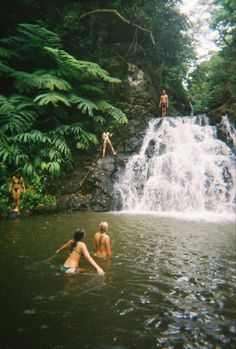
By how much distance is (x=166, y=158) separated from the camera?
14.1m

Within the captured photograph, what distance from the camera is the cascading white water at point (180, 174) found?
12.6 m

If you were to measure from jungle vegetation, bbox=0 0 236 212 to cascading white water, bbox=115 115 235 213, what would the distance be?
2357 mm

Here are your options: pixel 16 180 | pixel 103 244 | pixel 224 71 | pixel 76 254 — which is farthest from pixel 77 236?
pixel 224 71

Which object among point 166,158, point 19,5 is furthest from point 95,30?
point 166,158

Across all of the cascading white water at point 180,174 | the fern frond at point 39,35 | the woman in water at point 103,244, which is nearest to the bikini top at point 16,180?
the cascading white water at point 180,174

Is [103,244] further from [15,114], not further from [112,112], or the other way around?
[112,112]

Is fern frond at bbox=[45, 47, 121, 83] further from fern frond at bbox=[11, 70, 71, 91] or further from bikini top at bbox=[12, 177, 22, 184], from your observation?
bikini top at bbox=[12, 177, 22, 184]

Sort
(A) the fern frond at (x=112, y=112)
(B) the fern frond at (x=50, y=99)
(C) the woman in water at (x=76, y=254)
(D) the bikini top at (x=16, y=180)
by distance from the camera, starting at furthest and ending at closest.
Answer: (A) the fern frond at (x=112, y=112), (B) the fern frond at (x=50, y=99), (D) the bikini top at (x=16, y=180), (C) the woman in water at (x=76, y=254)

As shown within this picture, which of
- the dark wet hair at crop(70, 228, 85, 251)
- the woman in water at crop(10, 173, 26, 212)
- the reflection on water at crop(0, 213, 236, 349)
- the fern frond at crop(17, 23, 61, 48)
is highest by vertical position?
the fern frond at crop(17, 23, 61, 48)

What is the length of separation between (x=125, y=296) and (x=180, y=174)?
10097 mm

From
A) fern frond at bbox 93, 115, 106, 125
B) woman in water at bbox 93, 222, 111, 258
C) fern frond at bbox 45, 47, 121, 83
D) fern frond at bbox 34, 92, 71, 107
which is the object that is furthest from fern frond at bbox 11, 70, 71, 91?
woman in water at bbox 93, 222, 111, 258

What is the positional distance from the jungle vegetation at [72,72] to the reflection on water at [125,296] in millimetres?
5347

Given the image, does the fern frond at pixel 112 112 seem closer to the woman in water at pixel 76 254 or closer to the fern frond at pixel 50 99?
the fern frond at pixel 50 99

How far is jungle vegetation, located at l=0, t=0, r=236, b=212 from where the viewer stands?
1166 cm
